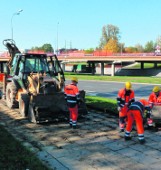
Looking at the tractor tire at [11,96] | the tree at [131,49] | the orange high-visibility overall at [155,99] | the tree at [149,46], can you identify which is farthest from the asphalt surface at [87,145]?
the tree at [149,46]

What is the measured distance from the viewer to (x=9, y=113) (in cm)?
1256

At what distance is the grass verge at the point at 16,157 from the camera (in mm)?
6277

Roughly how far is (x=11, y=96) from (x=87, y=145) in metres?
6.08

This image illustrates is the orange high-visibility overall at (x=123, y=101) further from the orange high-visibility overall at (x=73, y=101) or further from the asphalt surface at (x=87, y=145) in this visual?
the orange high-visibility overall at (x=73, y=101)

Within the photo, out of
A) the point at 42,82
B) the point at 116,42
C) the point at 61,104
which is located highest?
the point at 116,42

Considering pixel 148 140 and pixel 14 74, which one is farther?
pixel 14 74

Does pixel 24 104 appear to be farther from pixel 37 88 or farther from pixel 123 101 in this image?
pixel 123 101

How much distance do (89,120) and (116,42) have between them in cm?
9873

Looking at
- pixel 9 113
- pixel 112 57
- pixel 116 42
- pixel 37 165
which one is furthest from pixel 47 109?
pixel 116 42

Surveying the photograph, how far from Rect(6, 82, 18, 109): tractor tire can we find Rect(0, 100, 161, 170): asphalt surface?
172 cm

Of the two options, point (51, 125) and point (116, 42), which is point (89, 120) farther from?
point (116, 42)

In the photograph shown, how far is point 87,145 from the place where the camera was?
8.08 m

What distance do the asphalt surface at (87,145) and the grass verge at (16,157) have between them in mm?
285

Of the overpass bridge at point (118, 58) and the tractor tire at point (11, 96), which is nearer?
the tractor tire at point (11, 96)
